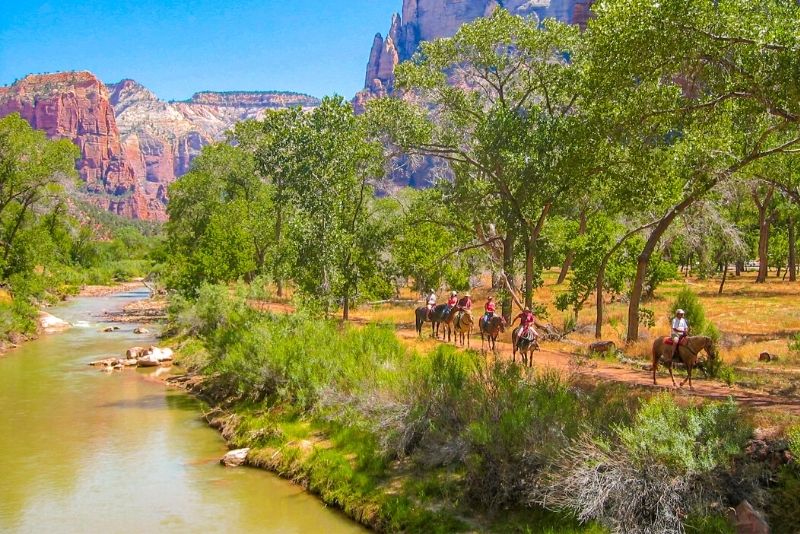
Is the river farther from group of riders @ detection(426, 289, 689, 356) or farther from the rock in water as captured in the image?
group of riders @ detection(426, 289, 689, 356)

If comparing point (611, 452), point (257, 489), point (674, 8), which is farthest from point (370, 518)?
point (674, 8)

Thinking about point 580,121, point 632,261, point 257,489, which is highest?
point 580,121

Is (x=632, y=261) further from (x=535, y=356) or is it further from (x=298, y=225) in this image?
(x=298, y=225)

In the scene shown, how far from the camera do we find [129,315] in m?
50.7

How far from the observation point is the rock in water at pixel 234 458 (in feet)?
55.0

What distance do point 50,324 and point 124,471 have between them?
1170 inches

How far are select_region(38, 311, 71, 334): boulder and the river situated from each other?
Answer: 1473 cm

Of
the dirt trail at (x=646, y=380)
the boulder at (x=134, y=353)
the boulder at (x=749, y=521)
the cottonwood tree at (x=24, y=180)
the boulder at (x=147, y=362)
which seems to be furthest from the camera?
the cottonwood tree at (x=24, y=180)

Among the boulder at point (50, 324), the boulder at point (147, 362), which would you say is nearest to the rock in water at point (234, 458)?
the boulder at point (147, 362)

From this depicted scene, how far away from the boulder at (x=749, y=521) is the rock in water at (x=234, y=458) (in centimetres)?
1143

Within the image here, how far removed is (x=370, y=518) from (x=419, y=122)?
18781mm

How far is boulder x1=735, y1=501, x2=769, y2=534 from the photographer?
29.5 ft

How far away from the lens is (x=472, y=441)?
12.3 meters

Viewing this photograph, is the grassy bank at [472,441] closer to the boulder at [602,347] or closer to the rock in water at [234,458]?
the rock in water at [234,458]
